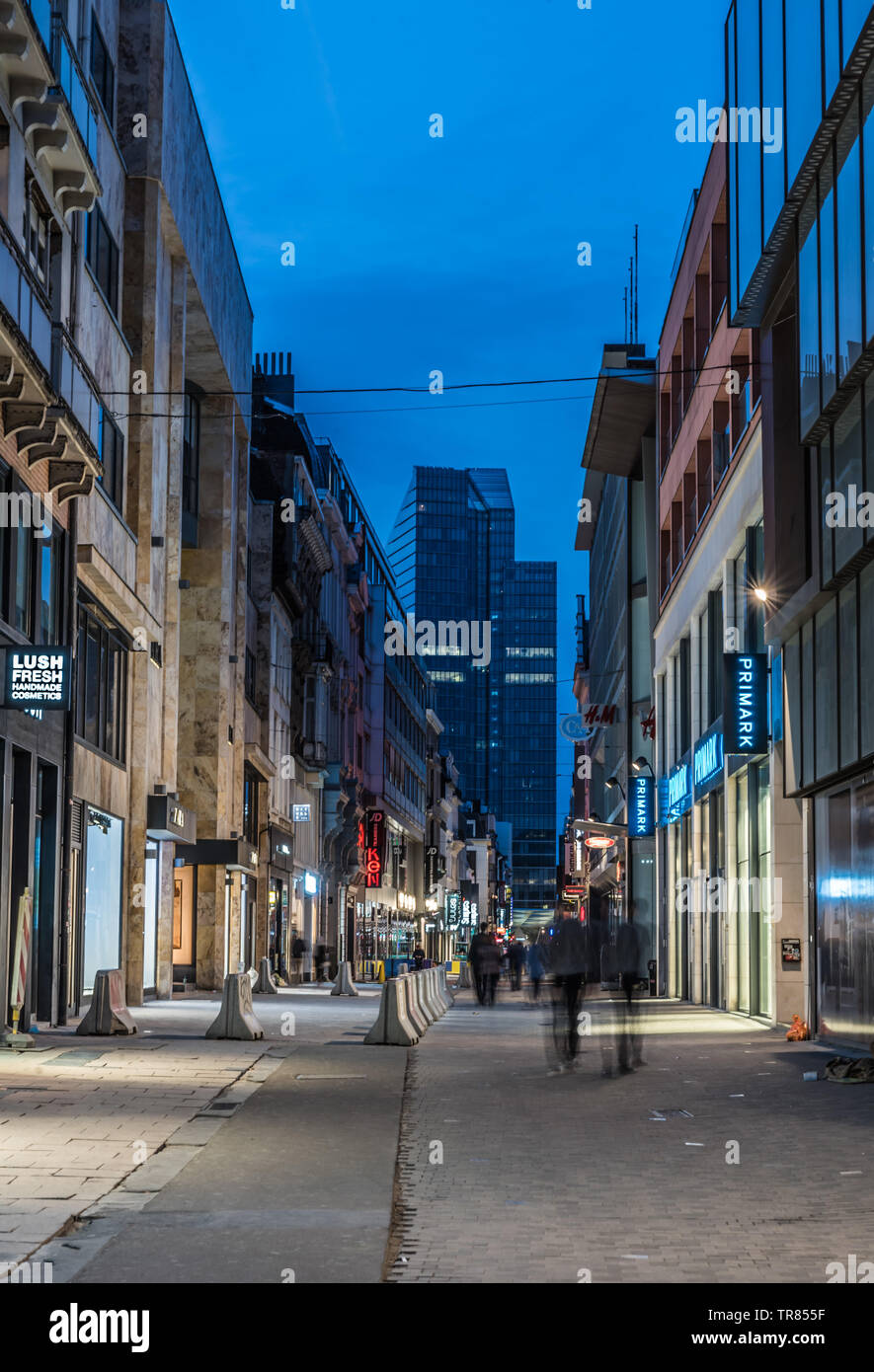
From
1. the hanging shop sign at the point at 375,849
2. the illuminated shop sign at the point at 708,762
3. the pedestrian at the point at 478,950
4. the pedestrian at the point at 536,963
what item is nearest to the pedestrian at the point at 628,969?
the pedestrian at the point at 536,963

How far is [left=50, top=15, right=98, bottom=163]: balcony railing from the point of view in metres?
22.2

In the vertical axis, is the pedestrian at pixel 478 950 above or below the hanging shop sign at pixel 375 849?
below

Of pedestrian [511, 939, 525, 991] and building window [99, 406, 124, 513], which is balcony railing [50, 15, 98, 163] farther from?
pedestrian [511, 939, 525, 991]

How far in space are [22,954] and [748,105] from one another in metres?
17.0

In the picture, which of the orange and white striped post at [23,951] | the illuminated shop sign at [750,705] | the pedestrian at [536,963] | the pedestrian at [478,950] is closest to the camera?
the orange and white striped post at [23,951]

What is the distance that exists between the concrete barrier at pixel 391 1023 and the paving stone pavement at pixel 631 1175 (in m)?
1.93

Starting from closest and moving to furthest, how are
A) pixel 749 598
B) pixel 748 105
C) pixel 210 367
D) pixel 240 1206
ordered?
pixel 240 1206 < pixel 748 105 < pixel 749 598 < pixel 210 367

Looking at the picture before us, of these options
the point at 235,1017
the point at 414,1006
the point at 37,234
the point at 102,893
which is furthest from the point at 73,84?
the point at 414,1006

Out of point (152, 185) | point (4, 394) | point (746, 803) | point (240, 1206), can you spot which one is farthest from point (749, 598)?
point (240, 1206)

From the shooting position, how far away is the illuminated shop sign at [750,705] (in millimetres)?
27547

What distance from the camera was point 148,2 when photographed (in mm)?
32344

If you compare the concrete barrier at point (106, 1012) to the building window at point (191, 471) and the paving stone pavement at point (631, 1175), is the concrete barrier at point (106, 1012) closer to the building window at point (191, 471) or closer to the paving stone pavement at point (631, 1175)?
the paving stone pavement at point (631, 1175)

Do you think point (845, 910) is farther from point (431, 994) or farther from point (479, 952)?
point (479, 952)
